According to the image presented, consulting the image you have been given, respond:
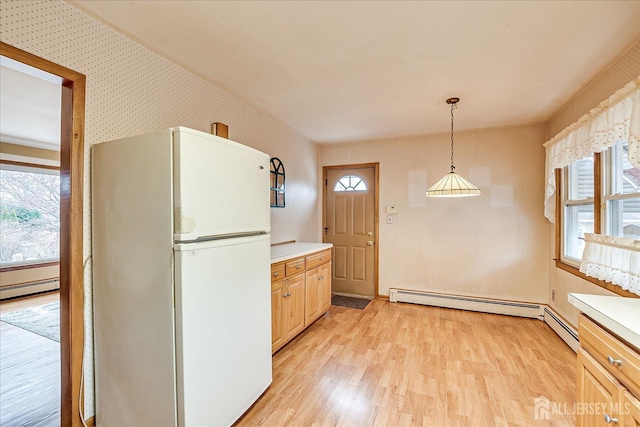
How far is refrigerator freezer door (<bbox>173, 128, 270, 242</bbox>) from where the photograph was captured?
4.55 ft

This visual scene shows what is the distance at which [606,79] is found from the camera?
222 cm

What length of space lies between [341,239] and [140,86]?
3.44 metres

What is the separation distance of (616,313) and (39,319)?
5.50 m

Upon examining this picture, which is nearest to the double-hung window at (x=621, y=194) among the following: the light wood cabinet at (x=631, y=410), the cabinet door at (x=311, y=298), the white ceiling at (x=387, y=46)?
Answer: the white ceiling at (x=387, y=46)

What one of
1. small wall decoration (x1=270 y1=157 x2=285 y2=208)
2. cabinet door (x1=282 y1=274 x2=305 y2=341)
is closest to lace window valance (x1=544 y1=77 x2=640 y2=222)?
cabinet door (x1=282 y1=274 x2=305 y2=341)

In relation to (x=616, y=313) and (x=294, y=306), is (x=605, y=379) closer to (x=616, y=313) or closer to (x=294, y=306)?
(x=616, y=313)

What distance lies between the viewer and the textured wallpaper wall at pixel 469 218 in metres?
3.60

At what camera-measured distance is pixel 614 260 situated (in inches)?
77.7

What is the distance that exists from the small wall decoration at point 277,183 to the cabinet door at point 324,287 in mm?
967

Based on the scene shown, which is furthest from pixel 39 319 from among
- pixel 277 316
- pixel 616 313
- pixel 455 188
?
pixel 616 313

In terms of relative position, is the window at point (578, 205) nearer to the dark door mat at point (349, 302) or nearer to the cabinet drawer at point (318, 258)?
the dark door mat at point (349, 302)

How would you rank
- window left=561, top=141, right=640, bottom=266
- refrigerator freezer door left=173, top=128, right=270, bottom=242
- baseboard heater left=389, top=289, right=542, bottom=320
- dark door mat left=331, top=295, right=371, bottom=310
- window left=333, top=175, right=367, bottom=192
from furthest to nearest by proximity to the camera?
window left=333, top=175, right=367, bottom=192, dark door mat left=331, top=295, right=371, bottom=310, baseboard heater left=389, top=289, right=542, bottom=320, window left=561, top=141, right=640, bottom=266, refrigerator freezer door left=173, top=128, right=270, bottom=242

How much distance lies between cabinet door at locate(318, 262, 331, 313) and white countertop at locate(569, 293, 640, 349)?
2.40m

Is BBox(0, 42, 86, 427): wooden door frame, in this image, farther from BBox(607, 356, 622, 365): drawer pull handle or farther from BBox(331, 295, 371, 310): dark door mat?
BBox(331, 295, 371, 310): dark door mat
